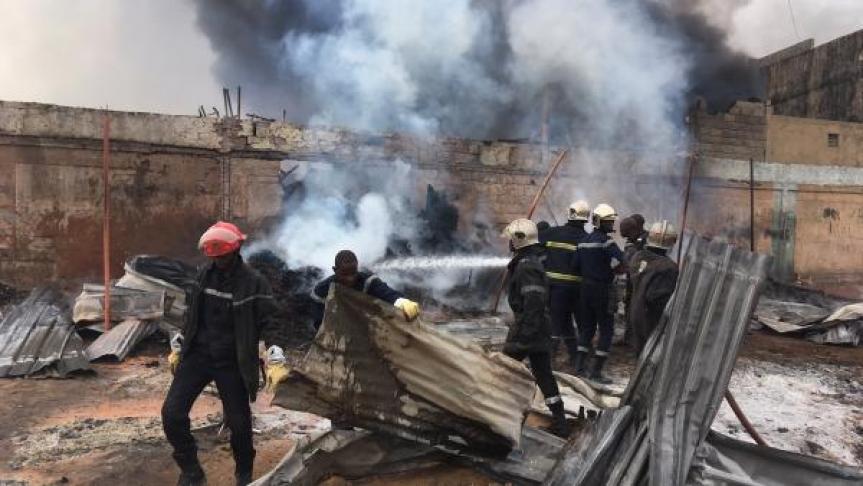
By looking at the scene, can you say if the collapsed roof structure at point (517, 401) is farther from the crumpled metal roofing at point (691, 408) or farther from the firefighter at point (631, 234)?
the firefighter at point (631, 234)

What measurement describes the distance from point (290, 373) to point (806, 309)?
34.1ft

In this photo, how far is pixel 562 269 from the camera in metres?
6.73

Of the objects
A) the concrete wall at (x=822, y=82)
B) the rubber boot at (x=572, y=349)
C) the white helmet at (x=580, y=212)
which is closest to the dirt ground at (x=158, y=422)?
the rubber boot at (x=572, y=349)

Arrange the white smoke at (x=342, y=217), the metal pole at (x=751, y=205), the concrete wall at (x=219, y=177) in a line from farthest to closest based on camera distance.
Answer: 1. the metal pole at (x=751, y=205)
2. the white smoke at (x=342, y=217)
3. the concrete wall at (x=219, y=177)

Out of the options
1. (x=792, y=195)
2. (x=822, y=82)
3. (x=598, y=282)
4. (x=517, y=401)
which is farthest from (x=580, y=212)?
(x=822, y=82)

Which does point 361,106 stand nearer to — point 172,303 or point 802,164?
point 172,303

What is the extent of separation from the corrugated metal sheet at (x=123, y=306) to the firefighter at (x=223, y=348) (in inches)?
170

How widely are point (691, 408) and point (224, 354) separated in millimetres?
2606

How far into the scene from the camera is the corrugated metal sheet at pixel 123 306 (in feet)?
25.1

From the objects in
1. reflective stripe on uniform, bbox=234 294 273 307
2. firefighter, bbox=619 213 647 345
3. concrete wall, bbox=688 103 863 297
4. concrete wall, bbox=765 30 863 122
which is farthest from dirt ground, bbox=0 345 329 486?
concrete wall, bbox=765 30 863 122

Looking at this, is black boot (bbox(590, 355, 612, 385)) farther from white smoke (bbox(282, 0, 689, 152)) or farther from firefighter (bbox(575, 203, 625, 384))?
white smoke (bbox(282, 0, 689, 152))

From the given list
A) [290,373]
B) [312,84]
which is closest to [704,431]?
[290,373]

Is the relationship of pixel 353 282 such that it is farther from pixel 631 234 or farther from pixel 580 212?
pixel 631 234

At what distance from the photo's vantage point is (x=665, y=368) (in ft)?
11.2
